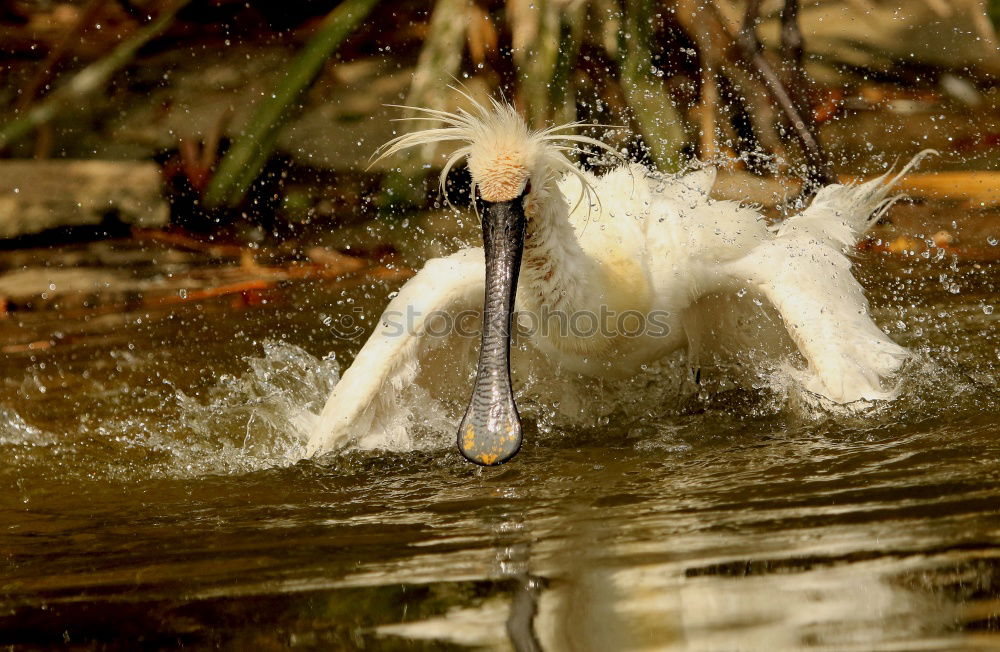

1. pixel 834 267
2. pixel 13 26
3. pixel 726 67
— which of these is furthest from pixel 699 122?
pixel 13 26

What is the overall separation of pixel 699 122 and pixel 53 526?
19.5 feet

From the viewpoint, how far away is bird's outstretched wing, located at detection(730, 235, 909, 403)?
13.2 feet

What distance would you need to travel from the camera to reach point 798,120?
→ 6.42m

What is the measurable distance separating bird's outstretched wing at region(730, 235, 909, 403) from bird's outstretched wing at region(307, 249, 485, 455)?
0.95 metres

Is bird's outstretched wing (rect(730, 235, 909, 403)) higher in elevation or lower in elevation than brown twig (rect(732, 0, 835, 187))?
lower

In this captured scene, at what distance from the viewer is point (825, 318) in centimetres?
418

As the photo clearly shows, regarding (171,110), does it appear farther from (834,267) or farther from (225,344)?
(834,267)

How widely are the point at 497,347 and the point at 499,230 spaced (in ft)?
1.29

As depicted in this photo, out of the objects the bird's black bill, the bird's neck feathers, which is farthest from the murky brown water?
the bird's neck feathers

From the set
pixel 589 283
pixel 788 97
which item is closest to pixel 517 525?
pixel 589 283

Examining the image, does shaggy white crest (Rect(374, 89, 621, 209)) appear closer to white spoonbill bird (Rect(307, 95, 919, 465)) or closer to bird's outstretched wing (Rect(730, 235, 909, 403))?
white spoonbill bird (Rect(307, 95, 919, 465))

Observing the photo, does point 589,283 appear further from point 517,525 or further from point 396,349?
point 517,525

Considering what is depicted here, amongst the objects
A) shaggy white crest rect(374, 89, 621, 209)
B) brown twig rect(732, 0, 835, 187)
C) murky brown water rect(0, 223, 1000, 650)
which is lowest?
murky brown water rect(0, 223, 1000, 650)

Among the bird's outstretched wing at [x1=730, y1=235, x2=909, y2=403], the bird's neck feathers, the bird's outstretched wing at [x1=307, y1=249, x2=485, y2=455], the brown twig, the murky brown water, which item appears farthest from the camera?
the brown twig
